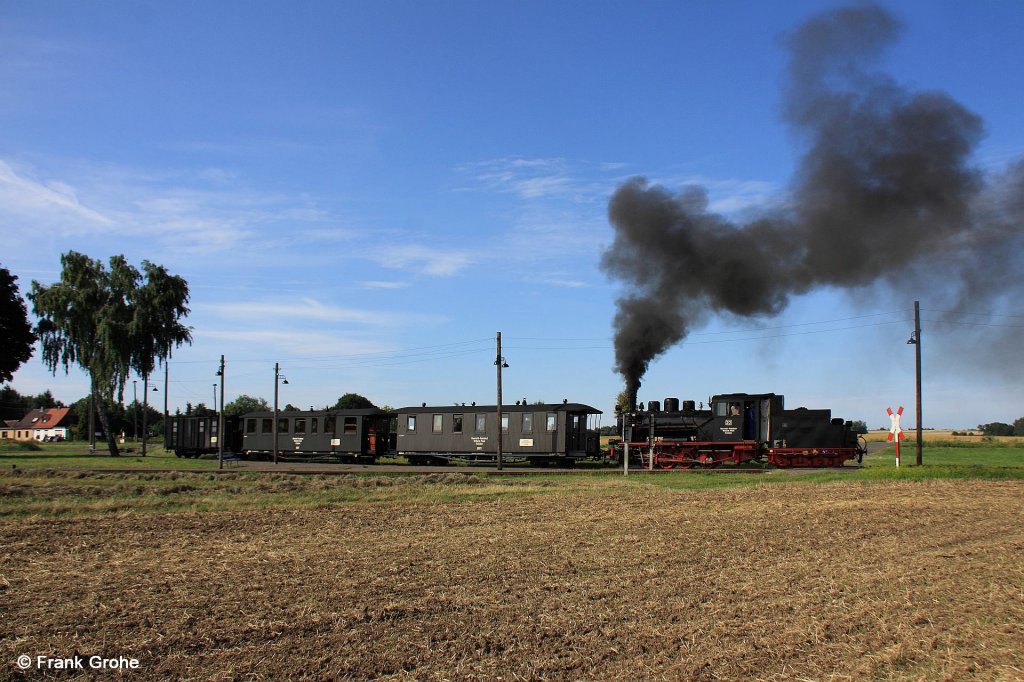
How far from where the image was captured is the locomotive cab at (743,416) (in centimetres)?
3266

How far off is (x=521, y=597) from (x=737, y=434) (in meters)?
26.3

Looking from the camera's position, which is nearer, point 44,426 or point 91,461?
point 91,461

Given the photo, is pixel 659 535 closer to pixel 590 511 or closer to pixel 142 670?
pixel 590 511

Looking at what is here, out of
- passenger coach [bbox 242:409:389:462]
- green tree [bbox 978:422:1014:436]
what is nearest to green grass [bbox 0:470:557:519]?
passenger coach [bbox 242:409:389:462]

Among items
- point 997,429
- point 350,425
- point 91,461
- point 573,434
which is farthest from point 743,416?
point 997,429

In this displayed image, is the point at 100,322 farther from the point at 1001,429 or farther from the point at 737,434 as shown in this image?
the point at 1001,429

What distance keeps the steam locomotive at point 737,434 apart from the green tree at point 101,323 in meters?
32.6

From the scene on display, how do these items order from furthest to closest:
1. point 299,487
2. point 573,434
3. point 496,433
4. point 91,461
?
1. point 91,461
2. point 496,433
3. point 573,434
4. point 299,487

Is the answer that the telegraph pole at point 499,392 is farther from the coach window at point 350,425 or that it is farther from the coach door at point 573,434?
the coach window at point 350,425

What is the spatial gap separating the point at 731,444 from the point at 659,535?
21596mm

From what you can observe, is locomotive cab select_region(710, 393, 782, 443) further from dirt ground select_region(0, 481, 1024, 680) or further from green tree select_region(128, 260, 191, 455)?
green tree select_region(128, 260, 191, 455)

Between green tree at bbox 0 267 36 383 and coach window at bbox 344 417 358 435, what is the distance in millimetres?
23298

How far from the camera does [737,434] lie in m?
32.7

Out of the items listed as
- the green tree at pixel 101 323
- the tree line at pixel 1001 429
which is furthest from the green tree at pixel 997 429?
the green tree at pixel 101 323
